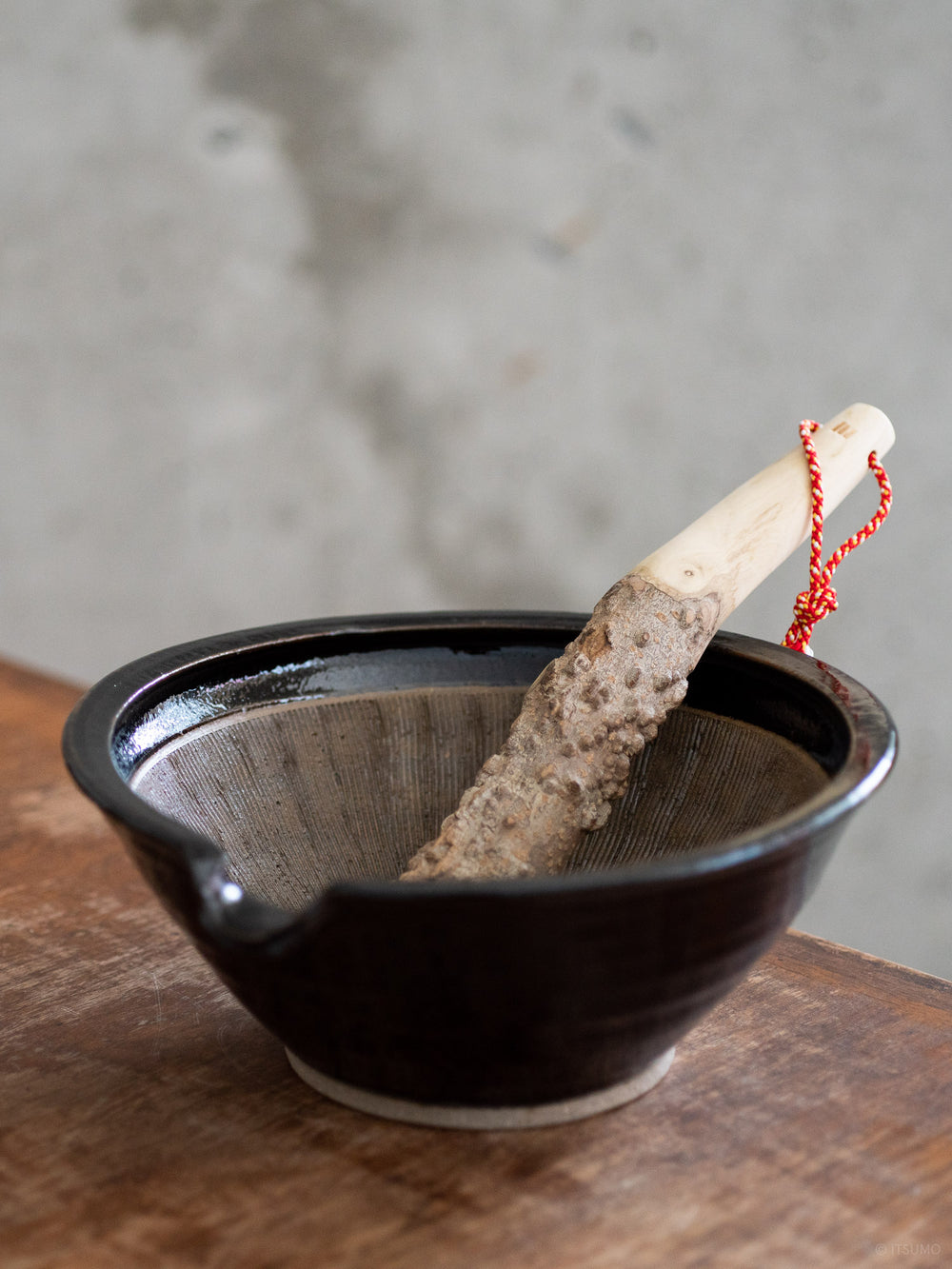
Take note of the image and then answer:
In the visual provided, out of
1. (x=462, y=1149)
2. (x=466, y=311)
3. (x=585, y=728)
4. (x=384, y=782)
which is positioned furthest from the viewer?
(x=466, y=311)

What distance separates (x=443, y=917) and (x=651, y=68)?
2108mm

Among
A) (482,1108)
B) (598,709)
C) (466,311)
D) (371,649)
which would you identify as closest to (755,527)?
(598,709)

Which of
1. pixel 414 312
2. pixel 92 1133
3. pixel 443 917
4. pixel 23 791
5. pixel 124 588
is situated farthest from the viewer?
pixel 124 588

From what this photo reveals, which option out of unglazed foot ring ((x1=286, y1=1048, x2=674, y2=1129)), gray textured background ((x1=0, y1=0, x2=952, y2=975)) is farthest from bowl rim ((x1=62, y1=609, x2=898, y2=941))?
gray textured background ((x1=0, y1=0, x2=952, y2=975))

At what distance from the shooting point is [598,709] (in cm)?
98

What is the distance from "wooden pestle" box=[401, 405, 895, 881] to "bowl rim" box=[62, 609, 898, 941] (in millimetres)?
62

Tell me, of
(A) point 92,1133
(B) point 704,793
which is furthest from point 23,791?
(B) point 704,793

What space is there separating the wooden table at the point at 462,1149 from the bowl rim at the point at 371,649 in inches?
6.8

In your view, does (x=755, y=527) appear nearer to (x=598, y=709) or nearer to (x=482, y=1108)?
(x=598, y=709)

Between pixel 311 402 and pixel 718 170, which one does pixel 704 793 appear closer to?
pixel 718 170

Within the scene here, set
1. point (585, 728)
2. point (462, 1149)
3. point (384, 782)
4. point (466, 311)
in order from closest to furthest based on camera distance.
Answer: point (462, 1149) → point (585, 728) → point (384, 782) → point (466, 311)

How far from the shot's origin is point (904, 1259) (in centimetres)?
69

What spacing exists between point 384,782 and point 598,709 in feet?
0.71

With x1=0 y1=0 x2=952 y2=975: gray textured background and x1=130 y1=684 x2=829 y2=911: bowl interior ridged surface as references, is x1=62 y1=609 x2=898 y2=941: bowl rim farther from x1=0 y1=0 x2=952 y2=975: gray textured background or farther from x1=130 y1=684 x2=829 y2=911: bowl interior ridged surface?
x1=0 y1=0 x2=952 y2=975: gray textured background
